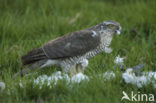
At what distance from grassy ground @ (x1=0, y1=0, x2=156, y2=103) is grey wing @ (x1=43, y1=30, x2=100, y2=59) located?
0.90 ft

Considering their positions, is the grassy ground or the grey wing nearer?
the grassy ground

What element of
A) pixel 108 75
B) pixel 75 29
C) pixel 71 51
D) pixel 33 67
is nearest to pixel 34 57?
pixel 33 67

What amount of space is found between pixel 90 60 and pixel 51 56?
0.74m

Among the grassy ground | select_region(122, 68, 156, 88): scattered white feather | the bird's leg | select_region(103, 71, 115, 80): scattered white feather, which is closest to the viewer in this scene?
the grassy ground

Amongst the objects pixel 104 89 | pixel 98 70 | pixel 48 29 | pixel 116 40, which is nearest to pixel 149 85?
pixel 104 89

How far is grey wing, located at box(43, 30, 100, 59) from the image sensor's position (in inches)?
185

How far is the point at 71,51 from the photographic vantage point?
15.5ft

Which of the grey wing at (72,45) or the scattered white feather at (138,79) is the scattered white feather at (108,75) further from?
the grey wing at (72,45)

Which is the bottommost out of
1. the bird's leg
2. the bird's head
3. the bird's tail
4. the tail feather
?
the bird's leg

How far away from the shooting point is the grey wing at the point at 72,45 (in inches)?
185

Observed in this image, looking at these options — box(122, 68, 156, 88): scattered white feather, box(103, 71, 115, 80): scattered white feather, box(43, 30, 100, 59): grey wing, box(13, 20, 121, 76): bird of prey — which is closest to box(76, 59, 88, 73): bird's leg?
box(13, 20, 121, 76): bird of prey

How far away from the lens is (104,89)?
3.90 m

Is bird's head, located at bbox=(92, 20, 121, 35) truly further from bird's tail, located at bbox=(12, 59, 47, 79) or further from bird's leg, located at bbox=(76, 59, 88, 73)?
bird's tail, located at bbox=(12, 59, 47, 79)

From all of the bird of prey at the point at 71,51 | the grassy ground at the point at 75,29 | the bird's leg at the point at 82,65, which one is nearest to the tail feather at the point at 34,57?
the bird of prey at the point at 71,51
